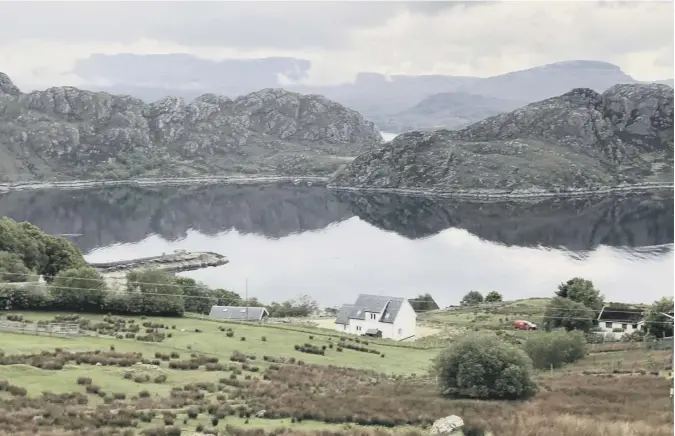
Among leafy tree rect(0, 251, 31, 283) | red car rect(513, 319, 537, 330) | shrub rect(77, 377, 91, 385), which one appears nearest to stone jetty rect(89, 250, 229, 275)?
leafy tree rect(0, 251, 31, 283)

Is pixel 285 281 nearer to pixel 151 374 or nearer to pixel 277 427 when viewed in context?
pixel 151 374

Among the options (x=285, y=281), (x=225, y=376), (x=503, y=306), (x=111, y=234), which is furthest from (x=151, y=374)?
(x=111, y=234)

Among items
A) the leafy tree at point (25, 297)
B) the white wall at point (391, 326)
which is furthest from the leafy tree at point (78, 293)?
the white wall at point (391, 326)

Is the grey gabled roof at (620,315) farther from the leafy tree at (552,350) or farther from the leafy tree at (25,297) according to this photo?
the leafy tree at (25,297)

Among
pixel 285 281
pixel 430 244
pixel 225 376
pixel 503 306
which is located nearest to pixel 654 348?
pixel 225 376

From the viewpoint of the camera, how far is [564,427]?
1836 cm

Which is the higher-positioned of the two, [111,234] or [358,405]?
[111,234]

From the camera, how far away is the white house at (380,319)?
68375mm

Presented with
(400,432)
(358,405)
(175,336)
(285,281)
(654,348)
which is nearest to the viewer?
(400,432)

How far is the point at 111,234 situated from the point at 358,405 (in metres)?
163

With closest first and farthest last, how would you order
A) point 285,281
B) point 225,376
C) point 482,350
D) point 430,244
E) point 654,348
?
point 482,350 → point 225,376 → point 654,348 → point 285,281 → point 430,244

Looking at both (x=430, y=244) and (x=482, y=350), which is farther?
(x=430, y=244)

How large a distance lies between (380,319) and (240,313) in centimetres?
1372

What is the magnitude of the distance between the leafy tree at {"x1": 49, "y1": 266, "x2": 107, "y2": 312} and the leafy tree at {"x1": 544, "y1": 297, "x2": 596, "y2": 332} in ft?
127
